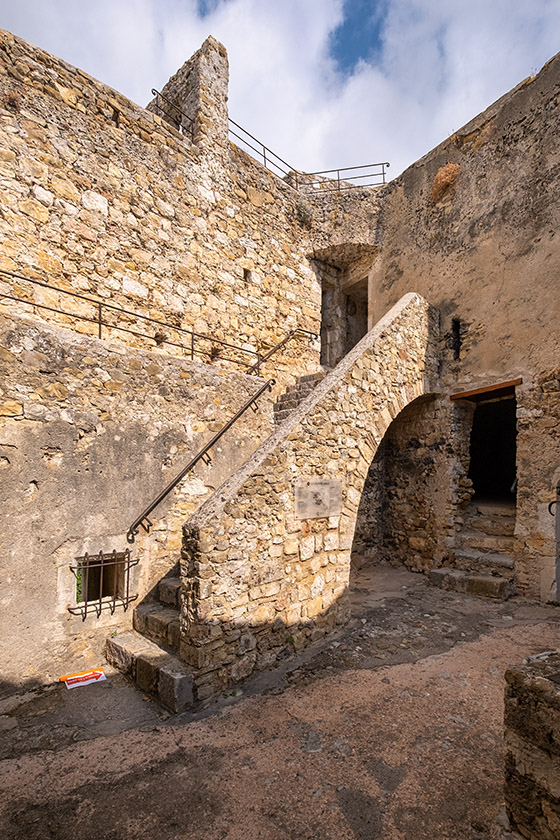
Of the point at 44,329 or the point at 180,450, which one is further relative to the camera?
the point at 180,450

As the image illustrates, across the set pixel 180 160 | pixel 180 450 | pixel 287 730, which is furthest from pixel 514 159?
pixel 287 730

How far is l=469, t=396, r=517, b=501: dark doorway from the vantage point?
11180mm

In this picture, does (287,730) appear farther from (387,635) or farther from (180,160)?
(180,160)

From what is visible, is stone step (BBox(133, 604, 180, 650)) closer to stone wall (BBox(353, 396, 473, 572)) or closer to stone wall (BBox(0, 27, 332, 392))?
stone wall (BBox(0, 27, 332, 392))

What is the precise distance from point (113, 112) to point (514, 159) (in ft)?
20.3

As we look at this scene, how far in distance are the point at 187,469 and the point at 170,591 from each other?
4.43 feet

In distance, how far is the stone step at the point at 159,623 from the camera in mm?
4160

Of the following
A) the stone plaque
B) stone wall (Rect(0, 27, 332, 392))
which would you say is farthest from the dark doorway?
the stone plaque

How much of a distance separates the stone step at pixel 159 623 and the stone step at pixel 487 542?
15.8 feet

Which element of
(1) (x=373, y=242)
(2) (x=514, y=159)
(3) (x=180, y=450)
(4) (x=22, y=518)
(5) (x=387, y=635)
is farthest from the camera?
(1) (x=373, y=242)

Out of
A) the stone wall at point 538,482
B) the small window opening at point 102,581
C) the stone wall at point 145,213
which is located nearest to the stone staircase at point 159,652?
the small window opening at point 102,581

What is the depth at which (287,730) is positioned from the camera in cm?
331

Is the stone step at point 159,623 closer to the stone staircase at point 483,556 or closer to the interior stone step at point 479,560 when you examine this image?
the stone staircase at point 483,556

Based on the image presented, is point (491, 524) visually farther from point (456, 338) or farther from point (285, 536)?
point (285, 536)
